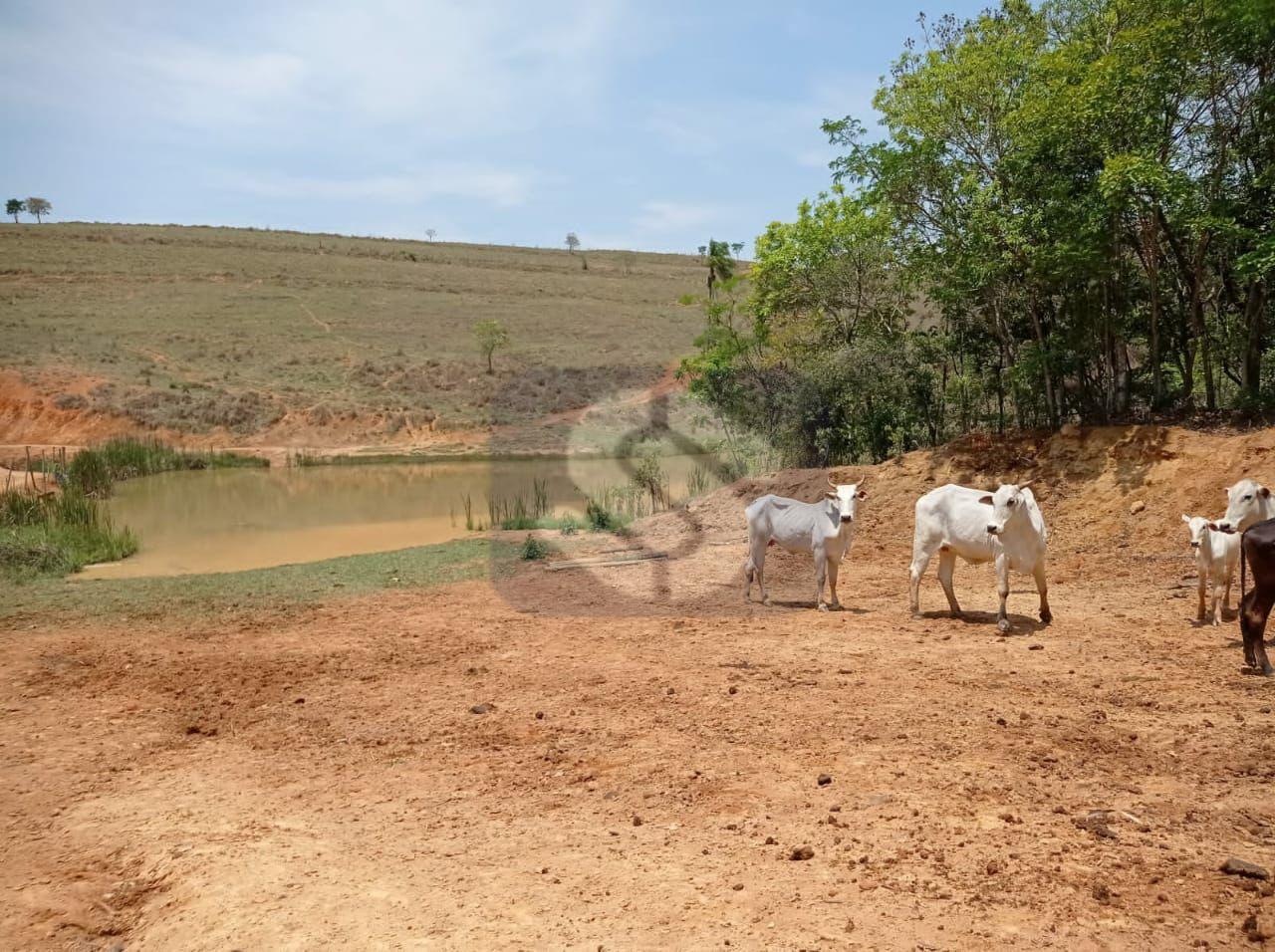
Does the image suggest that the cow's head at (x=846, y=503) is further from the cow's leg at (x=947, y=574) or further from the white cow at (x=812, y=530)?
the cow's leg at (x=947, y=574)

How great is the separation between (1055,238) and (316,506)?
798 inches

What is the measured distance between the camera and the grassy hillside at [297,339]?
40.8 metres

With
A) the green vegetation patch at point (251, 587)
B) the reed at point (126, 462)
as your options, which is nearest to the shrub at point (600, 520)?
the green vegetation patch at point (251, 587)

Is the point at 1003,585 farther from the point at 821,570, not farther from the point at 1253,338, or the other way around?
the point at 1253,338

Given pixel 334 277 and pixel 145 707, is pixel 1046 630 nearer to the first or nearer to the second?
pixel 145 707

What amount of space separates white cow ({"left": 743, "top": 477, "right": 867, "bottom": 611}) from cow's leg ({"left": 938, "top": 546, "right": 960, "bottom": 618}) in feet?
3.39

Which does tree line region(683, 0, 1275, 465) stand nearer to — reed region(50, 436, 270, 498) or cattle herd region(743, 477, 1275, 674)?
cattle herd region(743, 477, 1275, 674)

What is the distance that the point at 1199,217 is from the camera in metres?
13.5

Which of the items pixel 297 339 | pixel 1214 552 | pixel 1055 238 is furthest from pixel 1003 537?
pixel 297 339

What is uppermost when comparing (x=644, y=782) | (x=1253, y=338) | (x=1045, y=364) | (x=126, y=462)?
(x=1253, y=338)

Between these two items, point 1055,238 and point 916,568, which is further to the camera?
point 1055,238

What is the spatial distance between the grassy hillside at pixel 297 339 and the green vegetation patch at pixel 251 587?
26102 millimetres

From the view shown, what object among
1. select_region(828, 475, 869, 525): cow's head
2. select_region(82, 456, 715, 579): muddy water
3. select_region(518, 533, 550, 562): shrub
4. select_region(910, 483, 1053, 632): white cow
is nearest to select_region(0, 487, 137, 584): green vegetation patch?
select_region(82, 456, 715, 579): muddy water

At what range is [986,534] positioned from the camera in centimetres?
937
